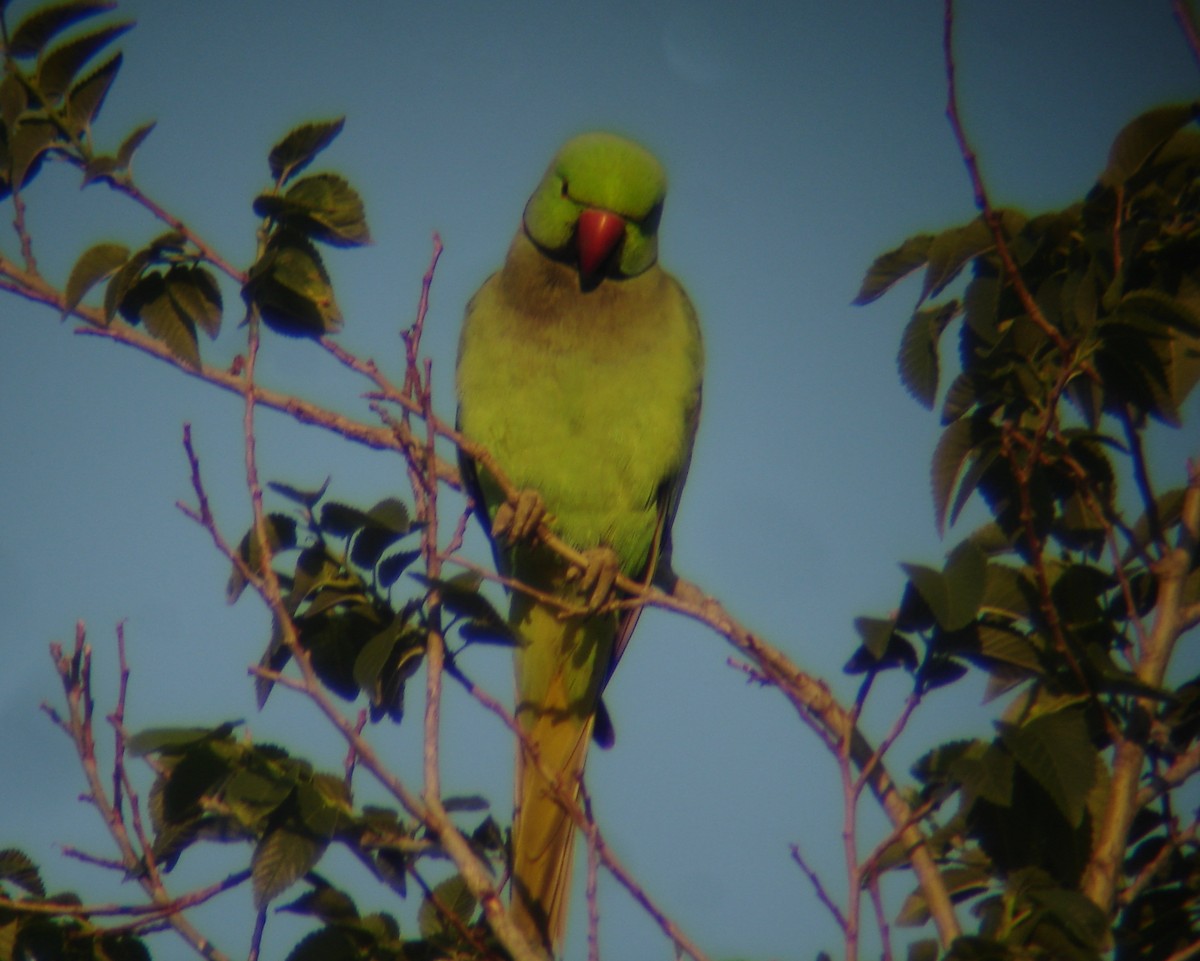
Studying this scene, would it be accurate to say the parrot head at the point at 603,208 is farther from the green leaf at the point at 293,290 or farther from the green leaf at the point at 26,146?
the green leaf at the point at 26,146

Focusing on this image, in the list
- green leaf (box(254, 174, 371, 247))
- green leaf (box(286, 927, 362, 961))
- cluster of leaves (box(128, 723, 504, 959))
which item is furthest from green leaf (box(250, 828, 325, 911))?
green leaf (box(254, 174, 371, 247))

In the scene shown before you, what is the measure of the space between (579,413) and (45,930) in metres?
2.09

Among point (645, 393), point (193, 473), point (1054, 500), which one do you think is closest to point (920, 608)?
point (1054, 500)

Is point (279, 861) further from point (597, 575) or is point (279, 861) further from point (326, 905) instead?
point (597, 575)

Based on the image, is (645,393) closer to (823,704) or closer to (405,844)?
(823,704)

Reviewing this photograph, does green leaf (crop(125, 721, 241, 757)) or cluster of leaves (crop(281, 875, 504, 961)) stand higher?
green leaf (crop(125, 721, 241, 757))

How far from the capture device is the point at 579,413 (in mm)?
3684

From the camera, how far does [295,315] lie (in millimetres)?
2590

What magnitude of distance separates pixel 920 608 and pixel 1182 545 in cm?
78

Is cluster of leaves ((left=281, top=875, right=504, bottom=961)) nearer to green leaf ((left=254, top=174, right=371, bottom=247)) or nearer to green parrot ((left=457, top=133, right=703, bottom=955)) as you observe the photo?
green parrot ((left=457, top=133, right=703, bottom=955))

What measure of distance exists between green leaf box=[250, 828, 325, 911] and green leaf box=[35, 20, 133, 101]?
162 cm

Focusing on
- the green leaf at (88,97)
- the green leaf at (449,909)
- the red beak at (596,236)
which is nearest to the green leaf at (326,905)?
the green leaf at (449,909)

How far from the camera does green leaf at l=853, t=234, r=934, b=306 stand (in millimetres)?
2578

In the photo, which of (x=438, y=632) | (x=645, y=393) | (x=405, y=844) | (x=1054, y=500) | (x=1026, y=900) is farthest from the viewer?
(x=645, y=393)
